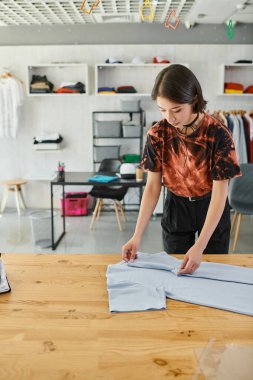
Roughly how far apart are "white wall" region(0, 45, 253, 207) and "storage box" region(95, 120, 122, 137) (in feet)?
1.35

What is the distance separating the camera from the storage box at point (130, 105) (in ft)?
18.1

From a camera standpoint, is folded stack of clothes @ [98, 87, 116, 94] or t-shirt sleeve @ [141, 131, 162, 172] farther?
folded stack of clothes @ [98, 87, 116, 94]

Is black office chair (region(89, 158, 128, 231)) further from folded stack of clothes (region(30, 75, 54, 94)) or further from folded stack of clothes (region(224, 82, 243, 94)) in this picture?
folded stack of clothes (region(224, 82, 243, 94))

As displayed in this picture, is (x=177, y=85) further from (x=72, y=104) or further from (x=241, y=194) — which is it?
(x=72, y=104)

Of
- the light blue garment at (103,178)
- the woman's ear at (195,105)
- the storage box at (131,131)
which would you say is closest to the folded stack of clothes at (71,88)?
the storage box at (131,131)

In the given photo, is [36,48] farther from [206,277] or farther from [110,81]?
[206,277]

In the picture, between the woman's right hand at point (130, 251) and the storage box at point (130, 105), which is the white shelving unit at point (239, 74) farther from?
the woman's right hand at point (130, 251)

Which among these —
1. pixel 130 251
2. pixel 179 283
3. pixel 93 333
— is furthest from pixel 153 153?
pixel 93 333

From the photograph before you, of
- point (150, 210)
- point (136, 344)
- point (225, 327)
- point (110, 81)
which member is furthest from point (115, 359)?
point (110, 81)

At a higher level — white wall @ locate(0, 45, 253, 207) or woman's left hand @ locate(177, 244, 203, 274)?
white wall @ locate(0, 45, 253, 207)

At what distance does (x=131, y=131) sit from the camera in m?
5.60

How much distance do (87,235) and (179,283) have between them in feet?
11.1

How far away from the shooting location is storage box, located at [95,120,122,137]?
554cm

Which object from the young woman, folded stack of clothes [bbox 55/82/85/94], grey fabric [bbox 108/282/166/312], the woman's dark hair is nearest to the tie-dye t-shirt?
the young woman
